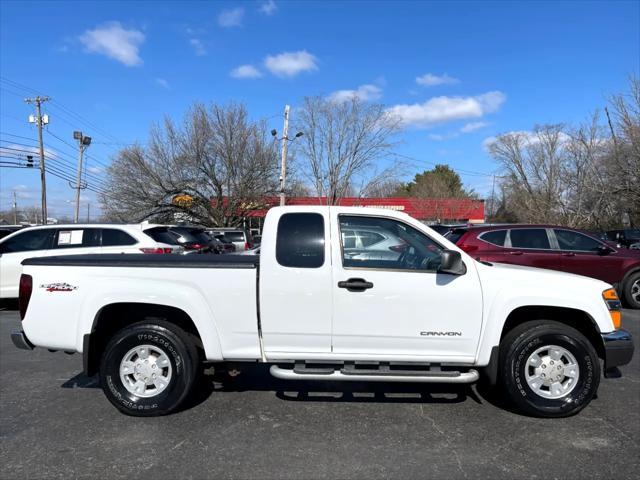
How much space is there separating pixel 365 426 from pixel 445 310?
3.93 feet

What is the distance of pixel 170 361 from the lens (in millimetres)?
4086

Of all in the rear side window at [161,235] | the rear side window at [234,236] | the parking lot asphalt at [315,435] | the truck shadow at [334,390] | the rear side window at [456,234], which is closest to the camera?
the parking lot asphalt at [315,435]

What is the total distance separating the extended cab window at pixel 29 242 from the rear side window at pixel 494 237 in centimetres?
868

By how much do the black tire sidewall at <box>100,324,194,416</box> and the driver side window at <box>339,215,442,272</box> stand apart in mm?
1717

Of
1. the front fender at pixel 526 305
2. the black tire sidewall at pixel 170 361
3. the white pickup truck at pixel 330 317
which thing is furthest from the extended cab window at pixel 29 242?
the front fender at pixel 526 305

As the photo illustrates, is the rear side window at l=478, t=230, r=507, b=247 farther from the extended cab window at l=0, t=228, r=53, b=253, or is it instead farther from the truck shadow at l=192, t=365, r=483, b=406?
the extended cab window at l=0, t=228, r=53, b=253

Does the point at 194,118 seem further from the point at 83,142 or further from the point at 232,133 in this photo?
the point at 83,142

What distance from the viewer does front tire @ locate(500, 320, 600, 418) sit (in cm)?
402

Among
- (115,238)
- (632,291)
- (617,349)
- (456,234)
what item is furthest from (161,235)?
(632,291)

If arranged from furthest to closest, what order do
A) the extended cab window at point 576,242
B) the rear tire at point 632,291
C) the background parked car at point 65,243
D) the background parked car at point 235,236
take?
the background parked car at point 235,236 → the rear tire at point 632,291 → the extended cab window at point 576,242 → the background parked car at point 65,243

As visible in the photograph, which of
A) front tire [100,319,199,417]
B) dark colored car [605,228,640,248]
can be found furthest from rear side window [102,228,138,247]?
dark colored car [605,228,640,248]

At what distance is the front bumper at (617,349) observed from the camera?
400 cm

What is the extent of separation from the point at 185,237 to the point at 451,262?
8905 millimetres

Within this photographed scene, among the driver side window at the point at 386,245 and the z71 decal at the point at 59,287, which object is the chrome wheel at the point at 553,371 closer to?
the driver side window at the point at 386,245
